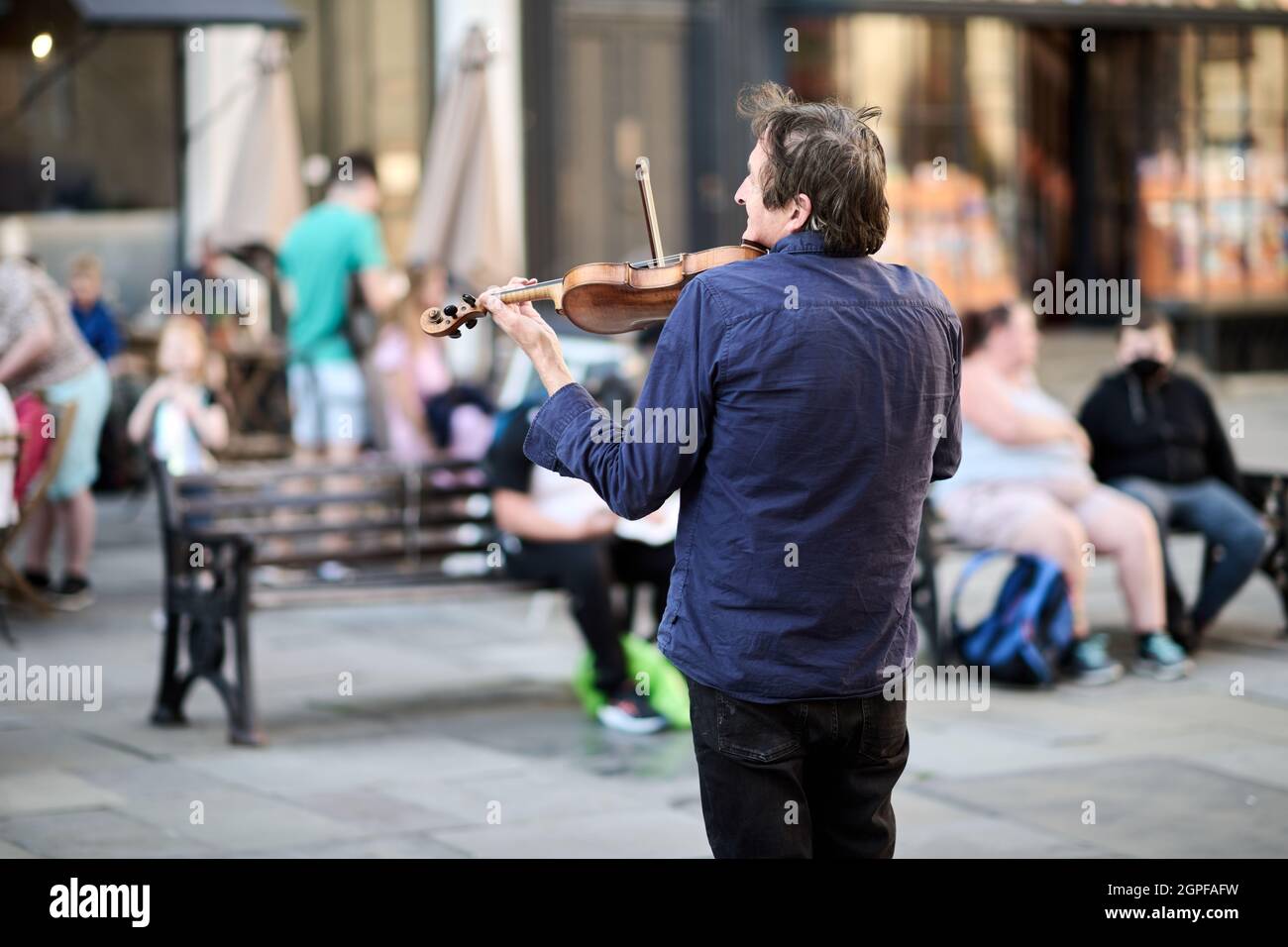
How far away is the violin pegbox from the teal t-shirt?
6.52m

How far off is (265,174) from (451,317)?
902 cm

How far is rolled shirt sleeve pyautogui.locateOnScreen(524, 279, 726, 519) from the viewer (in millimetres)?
3094

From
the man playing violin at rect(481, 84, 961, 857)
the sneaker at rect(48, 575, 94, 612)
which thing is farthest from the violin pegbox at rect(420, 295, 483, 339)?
the sneaker at rect(48, 575, 94, 612)

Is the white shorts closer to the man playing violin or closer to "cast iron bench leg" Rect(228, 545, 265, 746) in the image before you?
"cast iron bench leg" Rect(228, 545, 265, 746)

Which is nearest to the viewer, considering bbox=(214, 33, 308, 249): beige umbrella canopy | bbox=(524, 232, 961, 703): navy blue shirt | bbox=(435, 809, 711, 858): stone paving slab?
bbox=(524, 232, 961, 703): navy blue shirt

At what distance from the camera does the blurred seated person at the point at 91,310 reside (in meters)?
11.9

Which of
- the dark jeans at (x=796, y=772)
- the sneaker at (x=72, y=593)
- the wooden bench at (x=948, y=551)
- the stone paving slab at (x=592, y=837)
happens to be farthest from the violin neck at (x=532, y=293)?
the sneaker at (x=72, y=593)

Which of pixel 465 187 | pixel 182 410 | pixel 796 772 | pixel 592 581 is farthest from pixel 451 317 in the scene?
pixel 465 187

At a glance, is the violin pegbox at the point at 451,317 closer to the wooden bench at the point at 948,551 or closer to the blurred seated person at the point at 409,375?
the wooden bench at the point at 948,551

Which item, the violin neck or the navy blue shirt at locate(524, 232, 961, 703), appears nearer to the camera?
the navy blue shirt at locate(524, 232, 961, 703)

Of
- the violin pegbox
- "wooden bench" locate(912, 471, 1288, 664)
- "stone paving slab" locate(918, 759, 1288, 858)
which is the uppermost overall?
the violin pegbox

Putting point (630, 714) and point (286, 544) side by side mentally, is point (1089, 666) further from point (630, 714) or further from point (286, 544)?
point (286, 544)

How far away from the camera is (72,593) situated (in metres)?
9.16

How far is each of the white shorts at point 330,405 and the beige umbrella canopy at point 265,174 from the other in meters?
2.01
